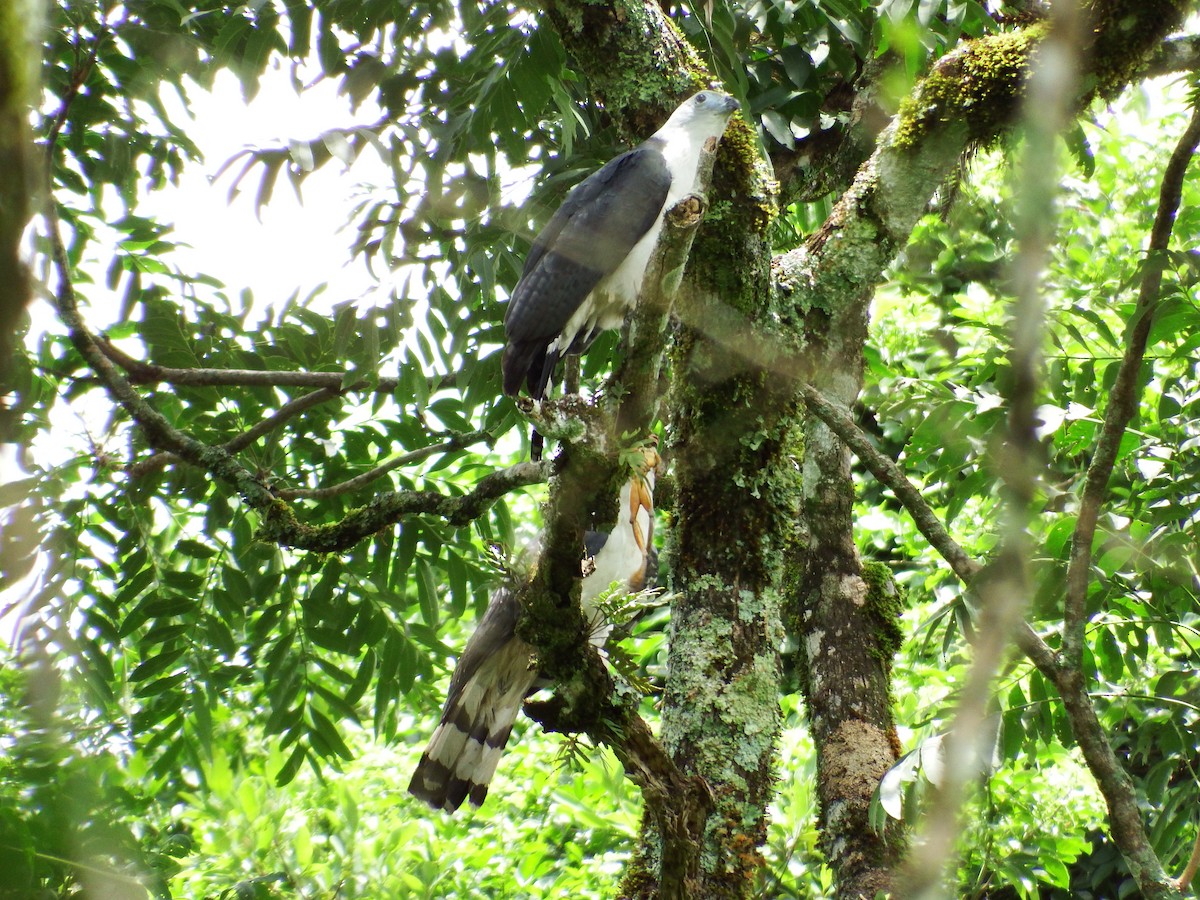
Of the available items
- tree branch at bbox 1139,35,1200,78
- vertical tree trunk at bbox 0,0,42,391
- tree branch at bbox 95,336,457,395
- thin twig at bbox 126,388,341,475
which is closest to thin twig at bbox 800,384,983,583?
tree branch at bbox 1139,35,1200,78

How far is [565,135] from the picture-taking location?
302cm

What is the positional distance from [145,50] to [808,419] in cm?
255

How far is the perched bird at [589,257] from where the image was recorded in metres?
3.23

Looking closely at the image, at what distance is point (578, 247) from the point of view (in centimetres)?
337

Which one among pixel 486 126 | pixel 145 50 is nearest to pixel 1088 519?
pixel 486 126

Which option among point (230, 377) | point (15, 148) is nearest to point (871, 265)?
point (230, 377)

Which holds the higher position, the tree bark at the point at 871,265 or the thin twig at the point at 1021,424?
the tree bark at the point at 871,265

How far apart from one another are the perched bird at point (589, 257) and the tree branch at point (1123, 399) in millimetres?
1376

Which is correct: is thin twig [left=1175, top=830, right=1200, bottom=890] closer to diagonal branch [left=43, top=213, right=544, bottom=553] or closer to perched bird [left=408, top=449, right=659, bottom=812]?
perched bird [left=408, top=449, right=659, bottom=812]

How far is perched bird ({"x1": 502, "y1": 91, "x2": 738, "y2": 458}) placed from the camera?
3227 millimetres

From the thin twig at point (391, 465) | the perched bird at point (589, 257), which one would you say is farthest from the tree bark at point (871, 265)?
the thin twig at point (391, 465)

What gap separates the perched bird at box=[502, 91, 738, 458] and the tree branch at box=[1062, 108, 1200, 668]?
4.51ft

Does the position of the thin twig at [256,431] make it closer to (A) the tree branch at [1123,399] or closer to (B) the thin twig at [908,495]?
(B) the thin twig at [908,495]

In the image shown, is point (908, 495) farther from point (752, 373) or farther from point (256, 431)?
point (256, 431)
